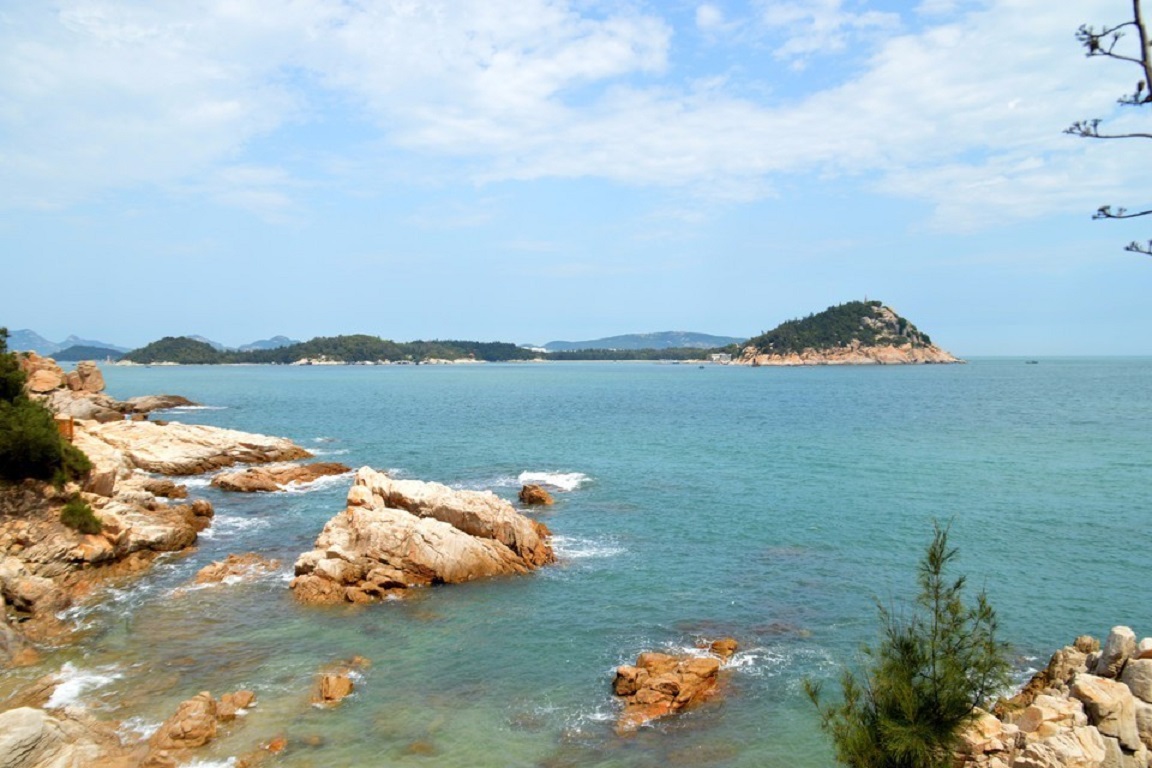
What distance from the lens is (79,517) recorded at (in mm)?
29297

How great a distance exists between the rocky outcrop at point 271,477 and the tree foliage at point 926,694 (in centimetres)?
4084

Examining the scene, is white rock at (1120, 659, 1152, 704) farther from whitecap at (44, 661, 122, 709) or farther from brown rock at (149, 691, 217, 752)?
whitecap at (44, 661, 122, 709)

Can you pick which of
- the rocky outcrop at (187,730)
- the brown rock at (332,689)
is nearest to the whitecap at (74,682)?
the rocky outcrop at (187,730)

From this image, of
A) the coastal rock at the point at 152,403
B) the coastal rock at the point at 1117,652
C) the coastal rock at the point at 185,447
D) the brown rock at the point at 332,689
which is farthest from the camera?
the coastal rock at the point at 152,403

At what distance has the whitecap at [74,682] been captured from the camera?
18984 millimetres

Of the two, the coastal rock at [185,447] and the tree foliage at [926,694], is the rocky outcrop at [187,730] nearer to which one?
the tree foliage at [926,694]

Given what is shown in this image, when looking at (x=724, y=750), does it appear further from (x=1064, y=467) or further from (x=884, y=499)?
(x=1064, y=467)

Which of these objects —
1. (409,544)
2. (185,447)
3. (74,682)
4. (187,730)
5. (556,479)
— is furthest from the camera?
(185,447)

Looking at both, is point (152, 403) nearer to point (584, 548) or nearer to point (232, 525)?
point (232, 525)

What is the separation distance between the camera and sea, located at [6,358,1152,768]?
18.4 m

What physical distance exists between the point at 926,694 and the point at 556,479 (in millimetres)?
37460

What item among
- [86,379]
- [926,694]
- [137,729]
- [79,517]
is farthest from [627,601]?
[86,379]

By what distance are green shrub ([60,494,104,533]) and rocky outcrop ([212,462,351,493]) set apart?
16.3 m

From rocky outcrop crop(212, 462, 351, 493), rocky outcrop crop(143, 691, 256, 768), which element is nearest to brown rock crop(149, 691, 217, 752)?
rocky outcrop crop(143, 691, 256, 768)
